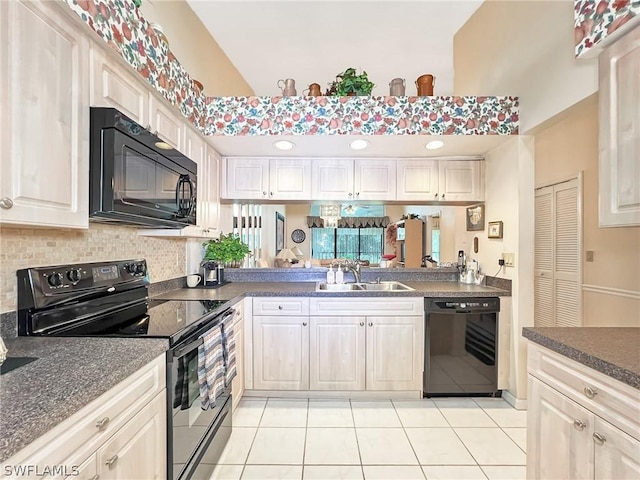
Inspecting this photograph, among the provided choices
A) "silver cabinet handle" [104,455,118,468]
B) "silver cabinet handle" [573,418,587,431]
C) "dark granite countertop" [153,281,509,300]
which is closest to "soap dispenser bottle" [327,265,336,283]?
"dark granite countertop" [153,281,509,300]

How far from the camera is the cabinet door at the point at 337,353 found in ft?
8.45

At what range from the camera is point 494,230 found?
9.12 ft

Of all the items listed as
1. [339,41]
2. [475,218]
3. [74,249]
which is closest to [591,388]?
[475,218]

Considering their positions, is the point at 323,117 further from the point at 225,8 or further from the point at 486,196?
the point at 486,196

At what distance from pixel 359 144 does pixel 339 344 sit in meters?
1.68

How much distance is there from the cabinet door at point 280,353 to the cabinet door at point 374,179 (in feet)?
4.20

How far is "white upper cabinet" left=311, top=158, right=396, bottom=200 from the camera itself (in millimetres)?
2961

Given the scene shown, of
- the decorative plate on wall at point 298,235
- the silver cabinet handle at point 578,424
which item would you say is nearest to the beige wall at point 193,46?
the decorative plate on wall at point 298,235

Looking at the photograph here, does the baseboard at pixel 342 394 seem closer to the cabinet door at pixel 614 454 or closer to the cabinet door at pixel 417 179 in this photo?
the cabinet door at pixel 614 454

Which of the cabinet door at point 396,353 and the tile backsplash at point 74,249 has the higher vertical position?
the tile backsplash at point 74,249

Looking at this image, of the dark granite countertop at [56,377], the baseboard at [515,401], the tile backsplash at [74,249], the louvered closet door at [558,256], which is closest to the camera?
the dark granite countertop at [56,377]

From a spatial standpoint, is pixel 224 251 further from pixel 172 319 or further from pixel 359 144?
pixel 359 144

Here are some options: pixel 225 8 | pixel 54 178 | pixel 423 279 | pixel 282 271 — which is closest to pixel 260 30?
pixel 225 8

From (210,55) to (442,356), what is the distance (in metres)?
3.51
